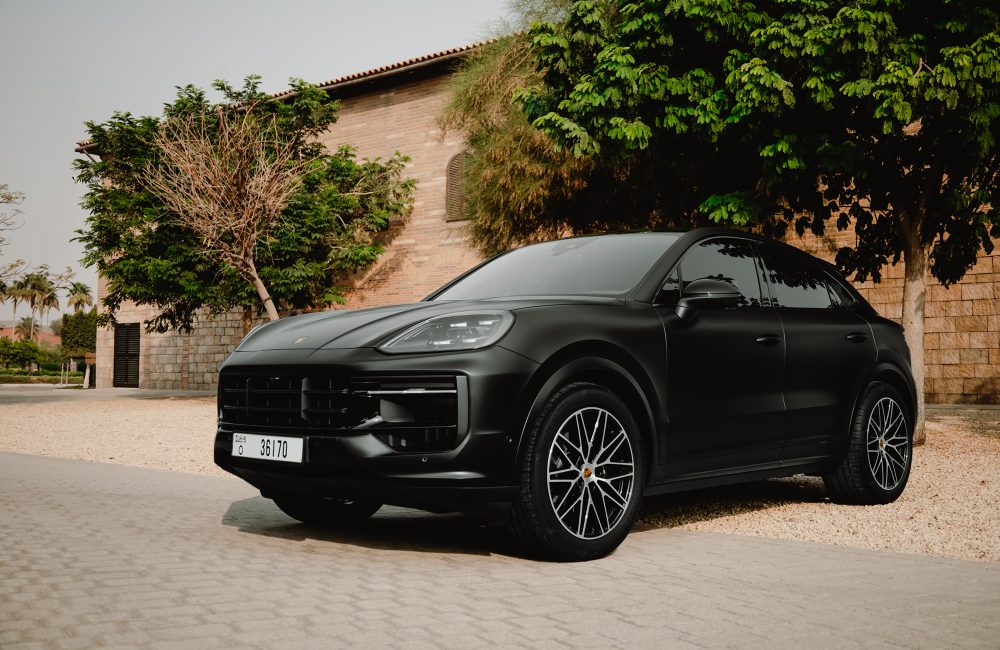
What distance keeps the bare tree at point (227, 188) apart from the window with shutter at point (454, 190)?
202 inches

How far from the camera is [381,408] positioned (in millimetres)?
4480

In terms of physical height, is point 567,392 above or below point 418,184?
below

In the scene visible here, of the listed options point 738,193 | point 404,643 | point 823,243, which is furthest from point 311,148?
point 404,643

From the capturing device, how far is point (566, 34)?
42.1 ft

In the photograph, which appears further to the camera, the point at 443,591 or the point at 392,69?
the point at 392,69

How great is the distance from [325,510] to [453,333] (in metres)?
1.85

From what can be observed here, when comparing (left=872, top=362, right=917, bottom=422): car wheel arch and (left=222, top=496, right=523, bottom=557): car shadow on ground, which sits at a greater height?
(left=872, top=362, right=917, bottom=422): car wheel arch

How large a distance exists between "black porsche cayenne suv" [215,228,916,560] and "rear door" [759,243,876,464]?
0.02 m

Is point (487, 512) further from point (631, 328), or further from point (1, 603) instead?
point (1, 603)

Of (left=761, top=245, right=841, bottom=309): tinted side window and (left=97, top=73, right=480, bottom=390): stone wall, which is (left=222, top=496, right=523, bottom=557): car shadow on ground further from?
(left=97, top=73, right=480, bottom=390): stone wall

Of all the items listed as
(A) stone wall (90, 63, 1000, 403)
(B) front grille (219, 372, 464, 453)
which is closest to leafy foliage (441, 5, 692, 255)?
(A) stone wall (90, 63, 1000, 403)

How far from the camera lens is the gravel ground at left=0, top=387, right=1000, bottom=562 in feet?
18.7

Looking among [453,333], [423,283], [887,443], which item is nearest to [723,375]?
[453,333]

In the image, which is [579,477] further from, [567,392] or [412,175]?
[412,175]
